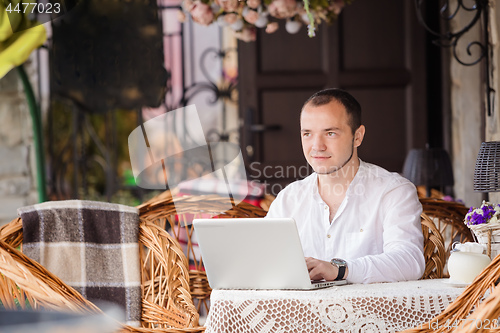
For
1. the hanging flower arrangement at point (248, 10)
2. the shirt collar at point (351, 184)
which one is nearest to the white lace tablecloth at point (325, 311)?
the shirt collar at point (351, 184)

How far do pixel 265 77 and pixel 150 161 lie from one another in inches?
36.1

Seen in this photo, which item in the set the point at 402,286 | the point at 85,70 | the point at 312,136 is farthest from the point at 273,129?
the point at 402,286

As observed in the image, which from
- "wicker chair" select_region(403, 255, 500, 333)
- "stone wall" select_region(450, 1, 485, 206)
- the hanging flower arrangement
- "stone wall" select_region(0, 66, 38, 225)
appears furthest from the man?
"stone wall" select_region(0, 66, 38, 225)

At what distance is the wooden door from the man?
5.11 feet

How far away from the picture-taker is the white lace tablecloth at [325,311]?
1232 mm

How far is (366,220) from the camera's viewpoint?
1771 mm

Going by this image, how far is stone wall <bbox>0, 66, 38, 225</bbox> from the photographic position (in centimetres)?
362

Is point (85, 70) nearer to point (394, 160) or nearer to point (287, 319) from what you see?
point (394, 160)

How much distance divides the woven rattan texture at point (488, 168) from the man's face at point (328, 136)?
36 cm

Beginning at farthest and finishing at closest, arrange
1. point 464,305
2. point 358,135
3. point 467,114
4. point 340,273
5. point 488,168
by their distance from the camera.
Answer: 1. point 467,114
2. point 358,135
3. point 488,168
4. point 340,273
5. point 464,305

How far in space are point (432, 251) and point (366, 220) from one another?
343mm

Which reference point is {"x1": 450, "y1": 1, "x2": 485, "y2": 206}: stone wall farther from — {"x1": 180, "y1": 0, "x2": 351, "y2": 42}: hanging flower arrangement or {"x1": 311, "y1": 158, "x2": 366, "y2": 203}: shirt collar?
{"x1": 311, "y1": 158, "x2": 366, "y2": 203}: shirt collar

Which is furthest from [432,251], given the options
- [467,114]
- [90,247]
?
[467,114]

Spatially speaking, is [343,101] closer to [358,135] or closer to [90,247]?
[358,135]
